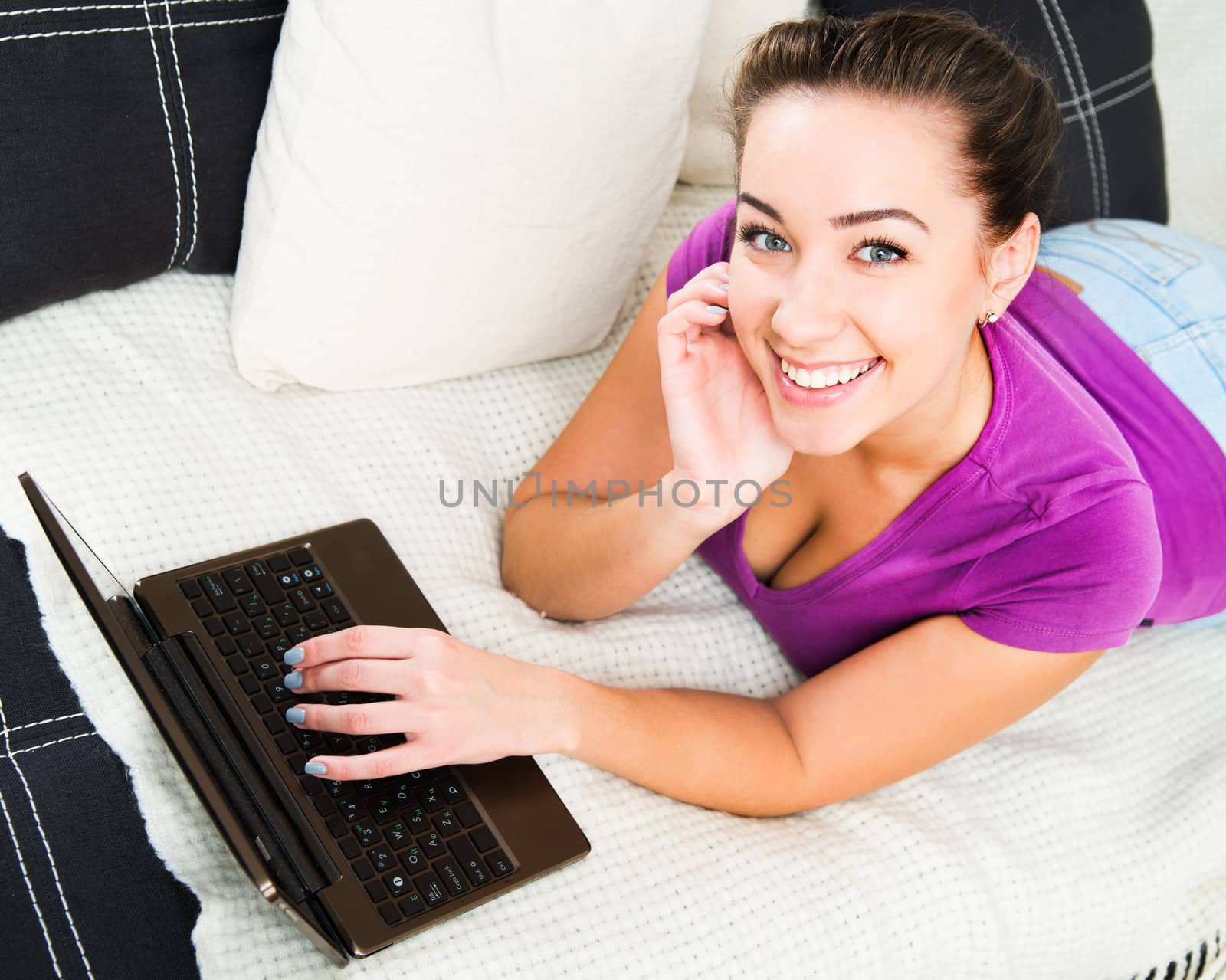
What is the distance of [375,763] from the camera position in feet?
2.81

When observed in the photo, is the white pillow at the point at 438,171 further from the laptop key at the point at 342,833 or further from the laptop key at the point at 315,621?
the laptop key at the point at 342,833

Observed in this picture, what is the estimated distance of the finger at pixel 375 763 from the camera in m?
0.84

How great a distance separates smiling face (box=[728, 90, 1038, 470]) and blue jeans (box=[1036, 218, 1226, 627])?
0.46m

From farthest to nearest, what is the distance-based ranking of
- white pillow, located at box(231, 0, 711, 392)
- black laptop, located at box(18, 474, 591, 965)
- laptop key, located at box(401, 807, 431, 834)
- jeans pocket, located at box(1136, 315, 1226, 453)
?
jeans pocket, located at box(1136, 315, 1226, 453)
white pillow, located at box(231, 0, 711, 392)
laptop key, located at box(401, 807, 431, 834)
black laptop, located at box(18, 474, 591, 965)

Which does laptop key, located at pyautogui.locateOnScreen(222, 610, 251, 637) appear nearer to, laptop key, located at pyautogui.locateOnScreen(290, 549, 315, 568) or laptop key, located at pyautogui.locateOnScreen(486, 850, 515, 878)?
laptop key, located at pyautogui.locateOnScreen(290, 549, 315, 568)

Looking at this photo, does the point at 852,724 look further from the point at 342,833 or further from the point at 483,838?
the point at 342,833

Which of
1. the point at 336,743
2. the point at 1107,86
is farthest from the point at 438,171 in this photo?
the point at 1107,86

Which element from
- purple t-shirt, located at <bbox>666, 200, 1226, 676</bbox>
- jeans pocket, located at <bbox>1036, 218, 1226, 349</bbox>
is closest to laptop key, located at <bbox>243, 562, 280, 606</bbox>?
purple t-shirt, located at <bbox>666, 200, 1226, 676</bbox>

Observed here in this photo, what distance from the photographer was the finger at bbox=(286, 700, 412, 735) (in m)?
0.87

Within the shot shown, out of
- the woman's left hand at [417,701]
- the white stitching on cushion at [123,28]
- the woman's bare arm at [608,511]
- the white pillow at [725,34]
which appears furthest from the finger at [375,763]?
the white pillow at [725,34]

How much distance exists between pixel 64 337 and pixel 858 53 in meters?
0.81

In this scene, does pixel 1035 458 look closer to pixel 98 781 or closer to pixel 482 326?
pixel 482 326

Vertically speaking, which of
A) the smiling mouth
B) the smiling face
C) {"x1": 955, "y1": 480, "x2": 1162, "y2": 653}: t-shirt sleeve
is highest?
the smiling face

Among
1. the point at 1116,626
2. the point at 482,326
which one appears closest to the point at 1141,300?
the point at 1116,626
